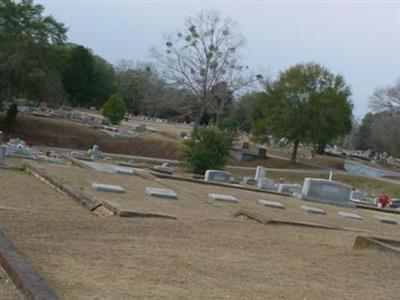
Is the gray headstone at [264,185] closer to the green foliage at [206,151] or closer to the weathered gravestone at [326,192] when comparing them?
the weathered gravestone at [326,192]

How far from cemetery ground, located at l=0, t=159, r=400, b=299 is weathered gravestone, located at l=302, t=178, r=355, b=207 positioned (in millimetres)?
9539

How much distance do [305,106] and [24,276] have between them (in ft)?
163

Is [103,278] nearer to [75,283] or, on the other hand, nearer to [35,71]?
[75,283]

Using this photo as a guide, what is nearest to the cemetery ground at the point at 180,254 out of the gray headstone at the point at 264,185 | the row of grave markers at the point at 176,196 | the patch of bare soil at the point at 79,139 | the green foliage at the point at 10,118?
the row of grave markers at the point at 176,196

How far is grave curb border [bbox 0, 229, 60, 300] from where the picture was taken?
5320 millimetres

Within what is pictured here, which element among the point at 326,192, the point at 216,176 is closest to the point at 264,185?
the point at 216,176

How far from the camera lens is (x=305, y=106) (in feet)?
178

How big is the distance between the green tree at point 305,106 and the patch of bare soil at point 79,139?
350 inches

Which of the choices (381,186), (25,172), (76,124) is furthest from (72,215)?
(76,124)

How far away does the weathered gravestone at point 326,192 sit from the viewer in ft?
75.2

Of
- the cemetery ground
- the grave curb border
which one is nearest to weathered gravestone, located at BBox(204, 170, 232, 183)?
the cemetery ground

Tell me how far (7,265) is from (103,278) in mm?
857

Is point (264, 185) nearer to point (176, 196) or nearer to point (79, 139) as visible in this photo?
point (176, 196)

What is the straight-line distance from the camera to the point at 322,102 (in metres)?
54.2
